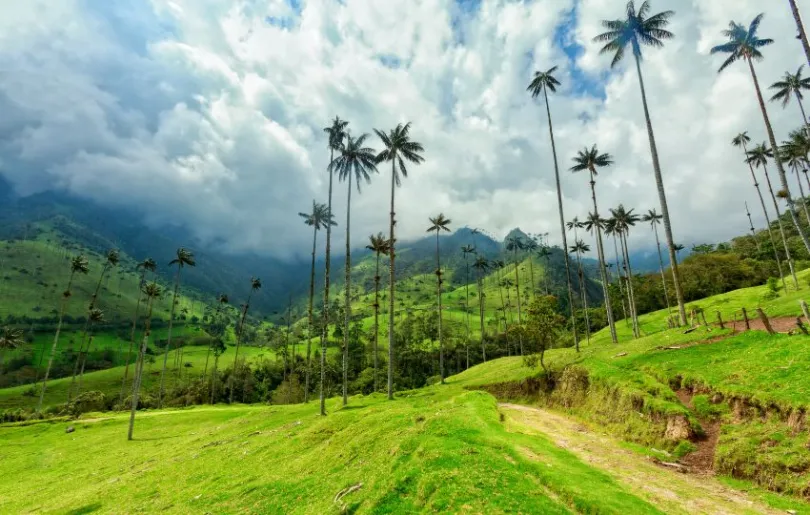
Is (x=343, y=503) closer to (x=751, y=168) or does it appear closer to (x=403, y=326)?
(x=751, y=168)

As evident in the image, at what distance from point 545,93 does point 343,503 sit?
62.2 m

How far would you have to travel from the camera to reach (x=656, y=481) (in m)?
16.9

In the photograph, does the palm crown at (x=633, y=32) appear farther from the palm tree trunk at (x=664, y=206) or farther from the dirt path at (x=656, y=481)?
the dirt path at (x=656, y=481)

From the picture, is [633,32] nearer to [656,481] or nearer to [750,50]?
[750,50]

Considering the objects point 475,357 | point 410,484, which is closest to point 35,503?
point 410,484

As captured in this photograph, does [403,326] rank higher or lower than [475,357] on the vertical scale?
higher

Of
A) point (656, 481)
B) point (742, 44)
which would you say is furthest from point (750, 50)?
point (656, 481)

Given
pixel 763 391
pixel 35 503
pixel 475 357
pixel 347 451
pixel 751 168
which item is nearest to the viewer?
pixel 763 391

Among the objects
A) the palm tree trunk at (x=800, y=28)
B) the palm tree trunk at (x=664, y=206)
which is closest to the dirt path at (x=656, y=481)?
the palm tree trunk at (x=664, y=206)

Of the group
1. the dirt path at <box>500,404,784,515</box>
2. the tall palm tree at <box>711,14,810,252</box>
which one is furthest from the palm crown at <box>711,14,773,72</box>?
the dirt path at <box>500,404,784,515</box>

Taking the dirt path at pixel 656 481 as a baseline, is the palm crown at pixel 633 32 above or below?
above

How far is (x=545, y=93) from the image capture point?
6016 cm

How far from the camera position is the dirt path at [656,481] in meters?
14.2

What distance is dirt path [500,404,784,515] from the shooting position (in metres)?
14.2
